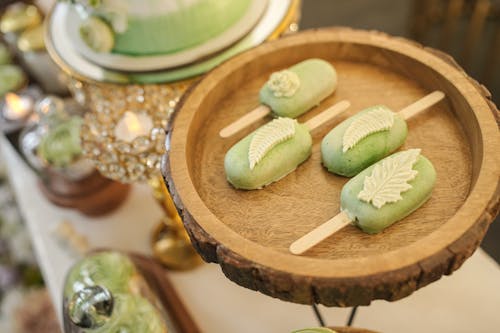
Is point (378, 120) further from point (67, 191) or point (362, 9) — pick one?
point (362, 9)

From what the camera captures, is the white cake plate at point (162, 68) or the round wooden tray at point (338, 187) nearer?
the round wooden tray at point (338, 187)

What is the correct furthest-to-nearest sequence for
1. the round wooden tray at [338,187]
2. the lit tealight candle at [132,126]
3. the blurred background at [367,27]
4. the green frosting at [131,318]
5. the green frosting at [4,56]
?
Answer: the green frosting at [4,56]
the blurred background at [367,27]
the lit tealight candle at [132,126]
the green frosting at [131,318]
the round wooden tray at [338,187]

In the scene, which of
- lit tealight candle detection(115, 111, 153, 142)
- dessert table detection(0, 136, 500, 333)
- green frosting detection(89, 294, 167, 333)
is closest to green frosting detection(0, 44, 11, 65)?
dessert table detection(0, 136, 500, 333)

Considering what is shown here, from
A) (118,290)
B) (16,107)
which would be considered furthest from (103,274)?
(16,107)

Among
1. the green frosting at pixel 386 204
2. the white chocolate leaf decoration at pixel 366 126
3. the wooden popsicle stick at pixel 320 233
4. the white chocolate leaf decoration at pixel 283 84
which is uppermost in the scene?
the white chocolate leaf decoration at pixel 283 84

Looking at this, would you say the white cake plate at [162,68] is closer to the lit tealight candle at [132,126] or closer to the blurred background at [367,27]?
the lit tealight candle at [132,126]

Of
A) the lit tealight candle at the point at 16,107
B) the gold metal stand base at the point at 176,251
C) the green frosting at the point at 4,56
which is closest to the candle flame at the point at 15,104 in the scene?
the lit tealight candle at the point at 16,107

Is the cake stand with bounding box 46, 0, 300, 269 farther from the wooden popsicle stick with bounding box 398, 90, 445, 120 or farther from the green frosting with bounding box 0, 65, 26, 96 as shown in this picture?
the green frosting with bounding box 0, 65, 26, 96
